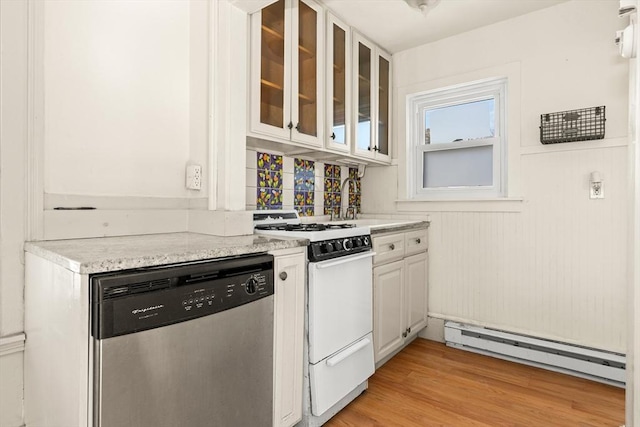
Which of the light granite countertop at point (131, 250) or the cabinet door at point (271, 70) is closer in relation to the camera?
the light granite countertop at point (131, 250)

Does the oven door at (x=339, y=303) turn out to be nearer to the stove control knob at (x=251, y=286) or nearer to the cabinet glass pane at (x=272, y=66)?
the stove control knob at (x=251, y=286)

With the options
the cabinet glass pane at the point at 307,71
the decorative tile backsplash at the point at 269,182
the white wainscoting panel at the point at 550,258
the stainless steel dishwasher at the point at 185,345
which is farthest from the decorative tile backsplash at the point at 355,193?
the stainless steel dishwasher at the point at 185,345

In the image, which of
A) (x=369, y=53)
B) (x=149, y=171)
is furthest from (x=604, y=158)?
(x=149, y=171)

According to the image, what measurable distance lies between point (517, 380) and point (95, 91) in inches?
111

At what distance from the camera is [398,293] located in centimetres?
244

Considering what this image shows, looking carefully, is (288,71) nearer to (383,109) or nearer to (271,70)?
(271,70)

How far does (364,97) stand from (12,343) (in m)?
2.53

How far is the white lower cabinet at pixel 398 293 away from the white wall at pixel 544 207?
21 cm

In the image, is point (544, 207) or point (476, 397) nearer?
point (476, 397)

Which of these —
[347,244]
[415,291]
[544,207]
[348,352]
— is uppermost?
[544,207]

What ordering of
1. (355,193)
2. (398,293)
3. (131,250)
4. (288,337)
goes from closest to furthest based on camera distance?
(131,250) < (288,337) < (398,293) < (355,193)

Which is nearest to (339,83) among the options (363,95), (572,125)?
(363,95)

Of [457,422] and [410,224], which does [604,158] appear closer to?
[410,224]

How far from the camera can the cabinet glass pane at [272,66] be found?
6.46 ft
